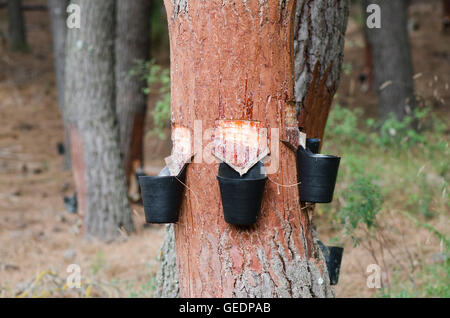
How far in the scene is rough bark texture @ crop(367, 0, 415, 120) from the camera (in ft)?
30.8

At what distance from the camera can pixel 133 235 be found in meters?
6.09

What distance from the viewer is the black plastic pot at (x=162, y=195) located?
2039 millimetres

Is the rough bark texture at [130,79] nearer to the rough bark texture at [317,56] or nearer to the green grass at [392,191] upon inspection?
the green grass at [392,191]

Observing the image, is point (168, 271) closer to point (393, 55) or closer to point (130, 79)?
point (130, 79)

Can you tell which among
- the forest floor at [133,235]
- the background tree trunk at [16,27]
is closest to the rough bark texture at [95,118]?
the forest floor at [133,235]

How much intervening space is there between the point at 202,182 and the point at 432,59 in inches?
622

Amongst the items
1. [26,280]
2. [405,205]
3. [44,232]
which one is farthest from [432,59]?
[26,280]

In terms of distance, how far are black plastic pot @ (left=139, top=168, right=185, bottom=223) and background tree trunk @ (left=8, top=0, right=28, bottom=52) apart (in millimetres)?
15875

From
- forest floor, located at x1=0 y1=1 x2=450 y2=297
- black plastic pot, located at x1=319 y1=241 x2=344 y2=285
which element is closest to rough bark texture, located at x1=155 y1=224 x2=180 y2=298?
forest floor, located at x1=0 y1=1 x2=450 y2=297

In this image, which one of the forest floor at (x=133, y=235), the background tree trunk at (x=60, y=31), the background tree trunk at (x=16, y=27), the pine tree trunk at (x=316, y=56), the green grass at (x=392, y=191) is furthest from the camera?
the background tree trunk at (x=16, y=27)

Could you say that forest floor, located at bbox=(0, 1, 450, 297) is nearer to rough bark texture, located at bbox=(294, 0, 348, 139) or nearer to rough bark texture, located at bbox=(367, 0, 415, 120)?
rough bark texture, located at bbox=(294, 0, 348, 139)

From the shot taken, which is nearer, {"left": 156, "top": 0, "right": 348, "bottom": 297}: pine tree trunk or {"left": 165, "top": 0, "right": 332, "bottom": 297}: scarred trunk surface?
{"left": 165, "top": 0, "right": 332, "bottom": 297}: scarred trunk surface

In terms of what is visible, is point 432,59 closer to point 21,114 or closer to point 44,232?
point 21,114

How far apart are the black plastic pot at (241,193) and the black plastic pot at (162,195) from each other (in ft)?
0.69
